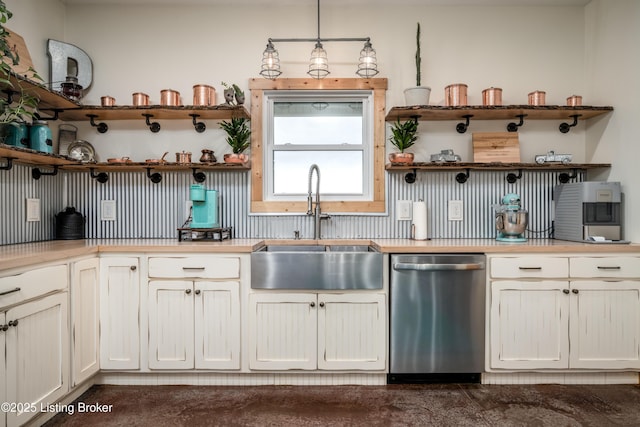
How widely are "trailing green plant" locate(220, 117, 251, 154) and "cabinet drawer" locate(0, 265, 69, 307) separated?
52.4 inches

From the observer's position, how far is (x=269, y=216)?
9.87ft

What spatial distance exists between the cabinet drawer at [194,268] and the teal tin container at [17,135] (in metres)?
0.98

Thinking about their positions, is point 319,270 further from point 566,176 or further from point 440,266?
point 566,176

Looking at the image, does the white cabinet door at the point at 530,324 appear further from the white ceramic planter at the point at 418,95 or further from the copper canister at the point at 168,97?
the copper canister at the point at 168,97

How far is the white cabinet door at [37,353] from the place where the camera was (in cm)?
174

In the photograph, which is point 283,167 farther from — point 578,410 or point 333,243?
point 578,410

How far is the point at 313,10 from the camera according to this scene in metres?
3.00

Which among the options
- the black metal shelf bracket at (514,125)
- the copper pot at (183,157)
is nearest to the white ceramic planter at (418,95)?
the black metal shelf bracket at (514,125)

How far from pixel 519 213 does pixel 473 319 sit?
2.70ft

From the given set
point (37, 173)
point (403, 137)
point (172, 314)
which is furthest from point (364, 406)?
point (37, 173)

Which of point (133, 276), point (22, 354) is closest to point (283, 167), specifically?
point (133, 276)

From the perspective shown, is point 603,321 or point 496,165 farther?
point 496,165

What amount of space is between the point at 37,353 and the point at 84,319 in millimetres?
362

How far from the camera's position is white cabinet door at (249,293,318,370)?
93.6 inches
